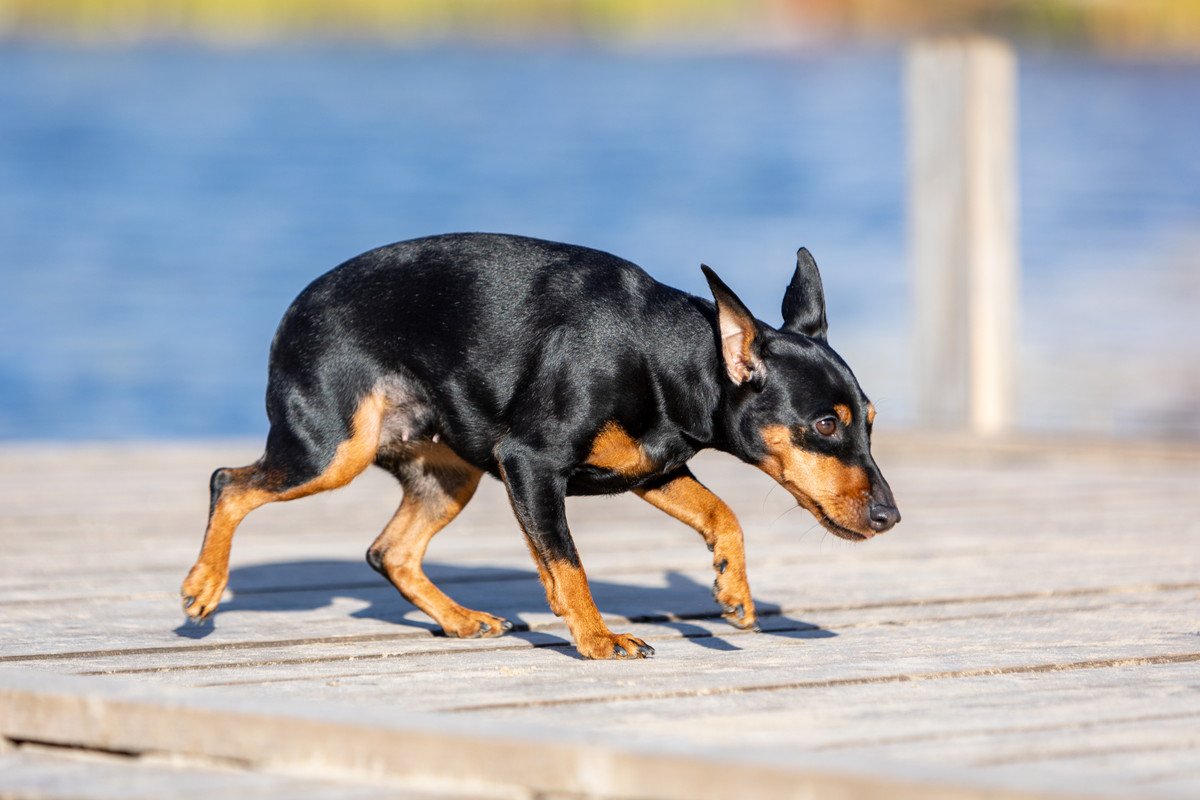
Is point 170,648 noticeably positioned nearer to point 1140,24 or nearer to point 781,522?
point 781,522

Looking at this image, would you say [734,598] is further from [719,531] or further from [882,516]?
[882,516]

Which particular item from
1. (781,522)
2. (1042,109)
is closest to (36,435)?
(781,522)

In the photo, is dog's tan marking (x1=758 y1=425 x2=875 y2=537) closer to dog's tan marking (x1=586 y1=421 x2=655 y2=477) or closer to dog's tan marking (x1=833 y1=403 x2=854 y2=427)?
dog's tan marking (x1=833 y1=403 x2=854 y2=427)

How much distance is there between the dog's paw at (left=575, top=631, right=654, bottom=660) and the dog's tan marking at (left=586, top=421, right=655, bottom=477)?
1.30 ft

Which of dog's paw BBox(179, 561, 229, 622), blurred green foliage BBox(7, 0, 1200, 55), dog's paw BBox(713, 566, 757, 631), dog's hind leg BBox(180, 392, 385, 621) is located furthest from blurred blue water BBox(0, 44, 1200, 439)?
dog's paw BBox(179, 561, 229, 622)

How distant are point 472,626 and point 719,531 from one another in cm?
60

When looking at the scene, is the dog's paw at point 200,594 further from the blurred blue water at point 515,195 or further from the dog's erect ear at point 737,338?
the blurred blue water at point 515,195

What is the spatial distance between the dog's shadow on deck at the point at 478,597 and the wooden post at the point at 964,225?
2.99 meters

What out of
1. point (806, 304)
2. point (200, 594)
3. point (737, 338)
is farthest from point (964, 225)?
point (200, 594)

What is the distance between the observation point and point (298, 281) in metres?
20.5

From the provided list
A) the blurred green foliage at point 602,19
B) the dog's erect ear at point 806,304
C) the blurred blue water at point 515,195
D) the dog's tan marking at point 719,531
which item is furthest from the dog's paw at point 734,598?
the blurred green foliage at point 602,19

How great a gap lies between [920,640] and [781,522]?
2.17m

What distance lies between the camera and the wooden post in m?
7.81

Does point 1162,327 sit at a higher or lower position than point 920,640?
higher
